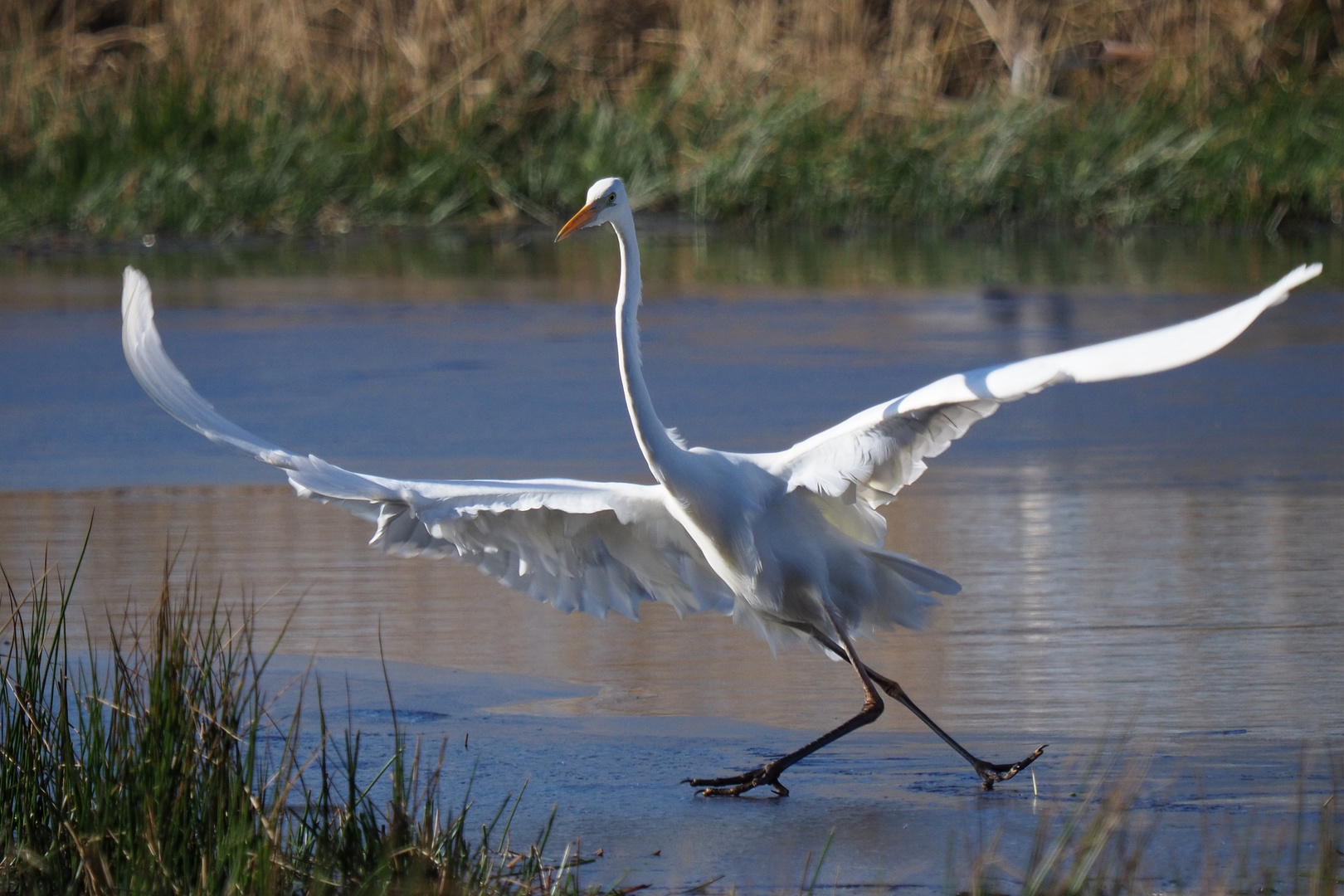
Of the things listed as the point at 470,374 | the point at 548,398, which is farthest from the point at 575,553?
the point at 470,374

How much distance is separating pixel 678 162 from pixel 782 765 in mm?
11776

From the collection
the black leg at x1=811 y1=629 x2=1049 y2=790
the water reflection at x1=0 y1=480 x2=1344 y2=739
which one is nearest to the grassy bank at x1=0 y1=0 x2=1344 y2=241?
the water reflection at x1=0 y1=480 x2=1344 y2=739

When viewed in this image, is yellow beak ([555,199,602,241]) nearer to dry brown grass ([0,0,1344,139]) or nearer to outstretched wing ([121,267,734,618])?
outstretched wing ([121,267,734,618])

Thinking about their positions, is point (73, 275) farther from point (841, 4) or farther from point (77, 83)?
point (841, 4)

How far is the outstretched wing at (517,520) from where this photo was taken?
4539mm

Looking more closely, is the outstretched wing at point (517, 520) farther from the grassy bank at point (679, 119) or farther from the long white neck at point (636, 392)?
the grassy bank at point (679, 119)

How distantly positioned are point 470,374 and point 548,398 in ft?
2.55

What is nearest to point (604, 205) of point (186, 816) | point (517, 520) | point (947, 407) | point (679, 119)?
point (517, 520)

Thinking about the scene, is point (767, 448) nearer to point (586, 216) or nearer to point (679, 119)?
point (586, 216)

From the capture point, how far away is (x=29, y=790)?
3.53m

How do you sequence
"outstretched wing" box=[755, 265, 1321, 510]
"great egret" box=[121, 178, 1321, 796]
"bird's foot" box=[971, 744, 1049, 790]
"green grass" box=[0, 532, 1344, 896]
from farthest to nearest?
1. "great egret" box=[121, 178, 1321, 796]
2. "bird's foot" box=[971, 744, 1049, 790]
3. "outstretched wing" box=[755, 265, 1321, 510]
4. "green grass" box=[0, 532, 1344, 896]

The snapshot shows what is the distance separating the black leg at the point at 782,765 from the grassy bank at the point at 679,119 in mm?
10530

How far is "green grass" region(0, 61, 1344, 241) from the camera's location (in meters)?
14.7

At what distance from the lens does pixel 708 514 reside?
4.68 meters
